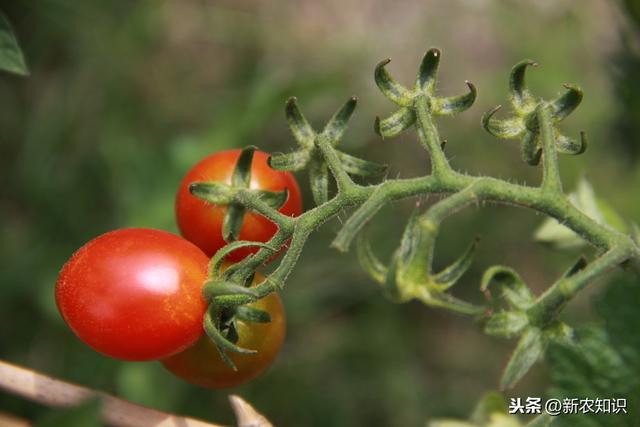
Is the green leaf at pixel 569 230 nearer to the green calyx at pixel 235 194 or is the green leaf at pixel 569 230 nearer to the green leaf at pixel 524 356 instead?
the green leaf at pixel 524 356

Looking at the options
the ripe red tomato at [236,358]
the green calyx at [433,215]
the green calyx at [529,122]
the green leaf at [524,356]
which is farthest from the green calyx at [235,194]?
the green leaf at [524,356]

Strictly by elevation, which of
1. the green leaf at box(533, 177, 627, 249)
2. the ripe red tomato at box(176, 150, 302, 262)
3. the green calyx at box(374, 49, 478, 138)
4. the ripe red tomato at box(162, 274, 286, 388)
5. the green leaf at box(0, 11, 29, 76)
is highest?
the green leaf at box(533, 177, 627, 249)

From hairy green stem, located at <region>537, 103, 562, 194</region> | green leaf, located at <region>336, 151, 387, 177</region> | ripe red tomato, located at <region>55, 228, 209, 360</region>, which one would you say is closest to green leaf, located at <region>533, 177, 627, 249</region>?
hairy green stem, located at <region>537, 103, 562, 194</region>

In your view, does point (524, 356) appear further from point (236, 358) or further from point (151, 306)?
point (151, 306)

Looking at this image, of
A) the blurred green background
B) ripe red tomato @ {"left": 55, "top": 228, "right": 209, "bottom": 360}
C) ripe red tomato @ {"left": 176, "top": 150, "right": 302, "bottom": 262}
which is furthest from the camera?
the blurred green background

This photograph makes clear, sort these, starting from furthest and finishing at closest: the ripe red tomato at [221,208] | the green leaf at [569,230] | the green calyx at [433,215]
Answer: the green leaf at [569,230] → the ripe red tomato at [221,208] → the green calyx at [433,215]

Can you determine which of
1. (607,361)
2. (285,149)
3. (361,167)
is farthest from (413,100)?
(285,149)

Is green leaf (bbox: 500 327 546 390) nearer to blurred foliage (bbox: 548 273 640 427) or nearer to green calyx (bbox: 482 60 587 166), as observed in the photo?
blurred foliage (bbox: 548 273 640 427)
